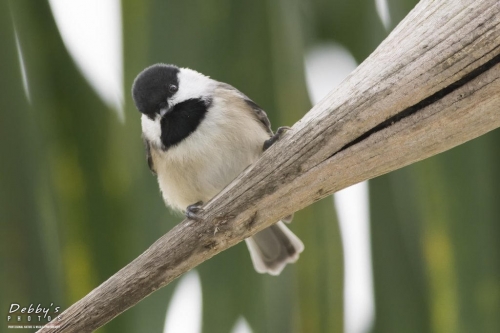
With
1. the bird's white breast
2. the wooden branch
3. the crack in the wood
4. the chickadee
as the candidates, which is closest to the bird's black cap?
the chickadee

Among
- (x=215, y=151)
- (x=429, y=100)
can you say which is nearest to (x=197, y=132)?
(x=215, y=151)

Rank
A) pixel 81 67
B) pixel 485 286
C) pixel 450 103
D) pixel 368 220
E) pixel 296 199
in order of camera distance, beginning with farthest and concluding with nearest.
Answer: pixel 81 67 < pixel 368 220 < pixel 485 286 < pixel 296 199 < pixel 450 103

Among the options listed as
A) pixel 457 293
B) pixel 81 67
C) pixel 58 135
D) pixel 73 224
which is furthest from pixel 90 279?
pixel 457 293

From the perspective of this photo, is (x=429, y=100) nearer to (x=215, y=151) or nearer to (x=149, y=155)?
(x=215, y=151)

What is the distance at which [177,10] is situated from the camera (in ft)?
7.31

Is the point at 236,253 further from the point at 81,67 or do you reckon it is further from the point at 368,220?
the point at 81,67

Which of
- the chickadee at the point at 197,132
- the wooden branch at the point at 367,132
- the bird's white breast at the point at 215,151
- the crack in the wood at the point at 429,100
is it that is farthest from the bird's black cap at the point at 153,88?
the crack in the wood at the point at 429,100

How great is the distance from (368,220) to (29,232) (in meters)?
1.14

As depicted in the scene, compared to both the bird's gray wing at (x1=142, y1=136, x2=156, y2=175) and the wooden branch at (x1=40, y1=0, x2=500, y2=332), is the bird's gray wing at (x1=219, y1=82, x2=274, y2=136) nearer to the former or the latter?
the bird's gray wing at (x1=142, y1=136, x2=156, y2=175)

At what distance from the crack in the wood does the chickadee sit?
589mm

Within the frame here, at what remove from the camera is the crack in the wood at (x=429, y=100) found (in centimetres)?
134

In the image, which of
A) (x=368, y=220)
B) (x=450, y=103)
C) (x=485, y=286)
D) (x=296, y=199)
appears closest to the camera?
(x=450, y=103)

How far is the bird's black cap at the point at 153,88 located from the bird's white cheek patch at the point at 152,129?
5cm

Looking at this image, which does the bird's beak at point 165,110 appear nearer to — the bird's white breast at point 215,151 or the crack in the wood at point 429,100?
the bird's white breast at point 215,151
